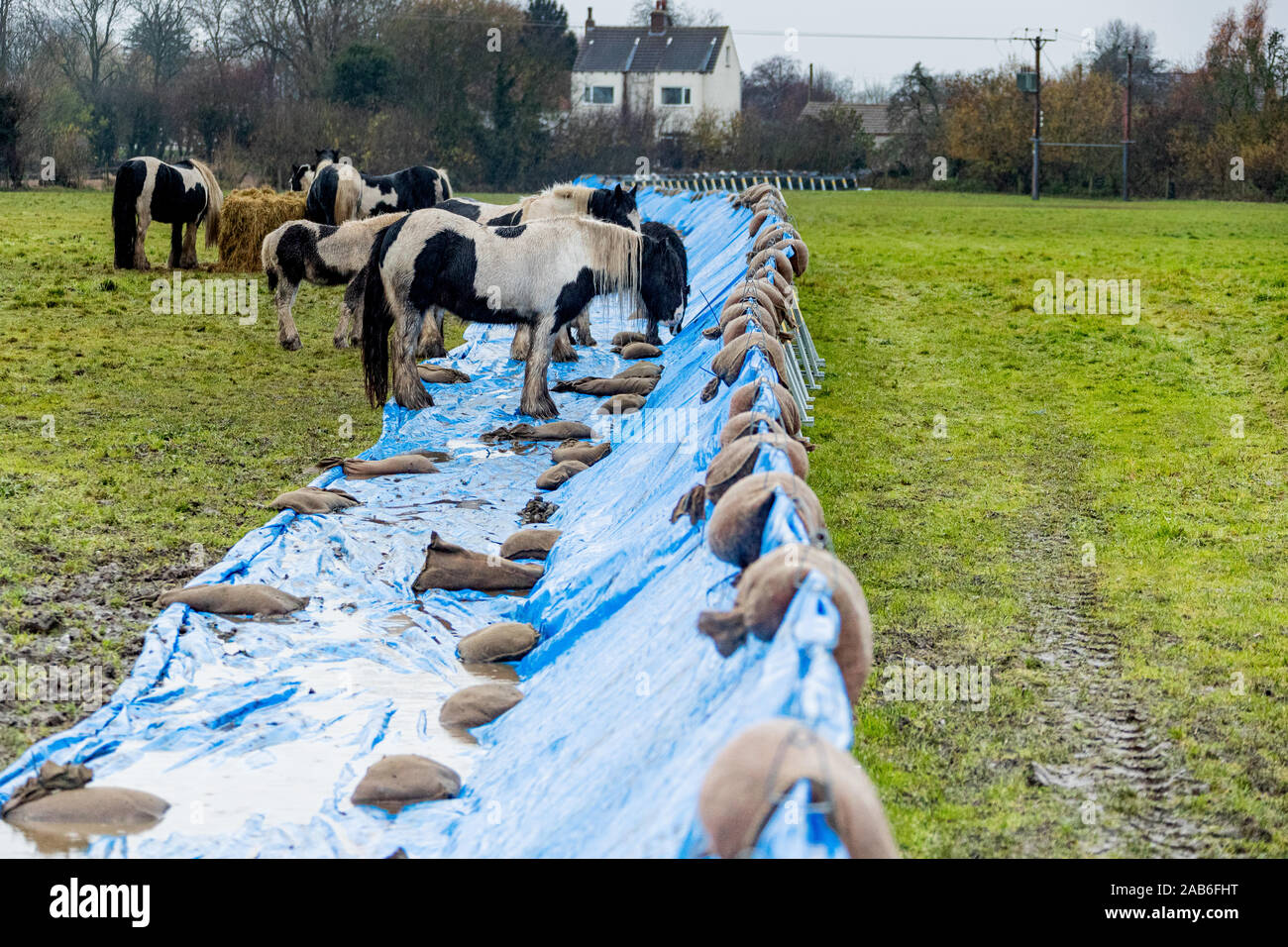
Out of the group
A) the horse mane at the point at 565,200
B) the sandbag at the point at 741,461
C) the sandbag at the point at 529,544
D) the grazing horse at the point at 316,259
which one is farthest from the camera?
the grazing horse at the point at 316,259

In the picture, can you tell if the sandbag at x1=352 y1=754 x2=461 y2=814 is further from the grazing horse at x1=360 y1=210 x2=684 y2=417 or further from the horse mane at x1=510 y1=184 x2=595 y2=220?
the horse mane at x1=510 y1=184 x2=595 y2=220

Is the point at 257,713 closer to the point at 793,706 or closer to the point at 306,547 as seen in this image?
the point at 306,547

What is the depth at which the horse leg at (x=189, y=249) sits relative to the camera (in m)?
19.7

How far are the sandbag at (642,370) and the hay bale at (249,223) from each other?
948 centimetres

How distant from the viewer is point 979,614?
625 centimetres

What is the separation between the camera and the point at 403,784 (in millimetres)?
4449

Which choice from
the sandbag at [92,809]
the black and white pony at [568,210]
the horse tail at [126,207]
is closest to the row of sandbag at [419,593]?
the sandbag at [92,809]

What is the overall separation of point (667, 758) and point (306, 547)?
13.0 ft

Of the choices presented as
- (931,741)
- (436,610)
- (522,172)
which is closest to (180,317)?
(436,610)

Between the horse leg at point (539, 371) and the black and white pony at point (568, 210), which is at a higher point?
the black and white pony at point (568, 210)

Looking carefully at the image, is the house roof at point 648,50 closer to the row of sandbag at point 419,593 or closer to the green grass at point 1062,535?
the green grass at point 1062,535

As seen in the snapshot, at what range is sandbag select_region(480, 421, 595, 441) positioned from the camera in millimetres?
→ 9891

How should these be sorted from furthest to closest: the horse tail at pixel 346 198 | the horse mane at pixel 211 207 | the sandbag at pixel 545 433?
the horse mane at pixel 211 207 < the horse tail at pixel 346 198 < the sandbag at pixel 545 433

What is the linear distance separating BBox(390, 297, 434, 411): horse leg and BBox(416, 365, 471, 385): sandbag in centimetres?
99
